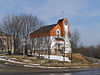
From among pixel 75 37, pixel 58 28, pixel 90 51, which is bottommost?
pixel 90 51

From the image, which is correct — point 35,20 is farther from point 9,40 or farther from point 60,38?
point 60,38

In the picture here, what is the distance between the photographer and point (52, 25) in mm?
52062

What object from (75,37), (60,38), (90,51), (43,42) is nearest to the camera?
(43,42)

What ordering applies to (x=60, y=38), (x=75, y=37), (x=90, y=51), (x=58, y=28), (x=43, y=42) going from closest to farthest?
(x=43, y=42) < (x=75, y=37) < (x=60, y=38) < (x=58, y=28) < (x=90, y=51)

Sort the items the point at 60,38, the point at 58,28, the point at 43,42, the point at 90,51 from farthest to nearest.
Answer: the point at 90,51
the point at 58,28
the point at 60,38
the point at 43,42

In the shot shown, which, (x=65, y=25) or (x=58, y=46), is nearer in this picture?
(x=58, y=46)

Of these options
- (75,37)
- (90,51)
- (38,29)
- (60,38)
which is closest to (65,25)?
(60,38)

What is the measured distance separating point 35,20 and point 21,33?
14.5ft

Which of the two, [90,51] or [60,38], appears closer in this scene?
[60,38]

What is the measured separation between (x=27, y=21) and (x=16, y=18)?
2713 millimetres

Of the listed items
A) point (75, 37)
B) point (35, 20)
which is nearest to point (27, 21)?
point (35, 20)

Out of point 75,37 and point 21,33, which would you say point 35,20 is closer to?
point 21,33

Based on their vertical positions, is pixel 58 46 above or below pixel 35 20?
below

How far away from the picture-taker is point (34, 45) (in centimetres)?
3622
